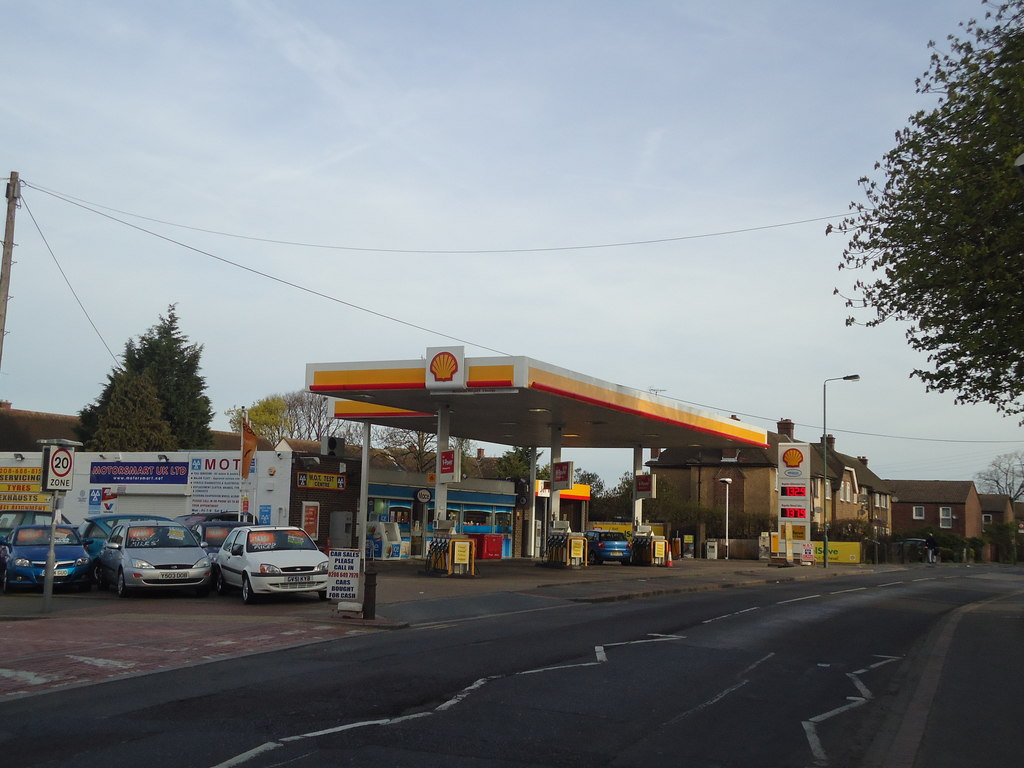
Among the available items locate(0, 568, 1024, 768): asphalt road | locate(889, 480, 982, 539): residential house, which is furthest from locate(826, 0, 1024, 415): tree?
locate(889, 480, 982, 539): residential house

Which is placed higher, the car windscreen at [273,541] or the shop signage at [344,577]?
the car windscreen at [273,541]

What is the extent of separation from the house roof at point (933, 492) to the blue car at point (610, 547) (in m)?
61.0

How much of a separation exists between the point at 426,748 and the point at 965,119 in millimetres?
13509

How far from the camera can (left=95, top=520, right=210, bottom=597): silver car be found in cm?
1956

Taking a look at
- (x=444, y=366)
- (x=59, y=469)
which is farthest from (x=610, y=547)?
(x=59, y=469)

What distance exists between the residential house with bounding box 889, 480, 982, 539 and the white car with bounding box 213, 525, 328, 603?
7907 centimetres

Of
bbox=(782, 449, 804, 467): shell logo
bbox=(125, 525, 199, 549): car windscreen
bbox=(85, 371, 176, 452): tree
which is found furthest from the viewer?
bbox=(85, 371, 176, 452): tree

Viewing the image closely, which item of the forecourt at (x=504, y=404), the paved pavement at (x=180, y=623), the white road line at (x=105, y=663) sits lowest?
the paved pavement at (x=180, y=623)

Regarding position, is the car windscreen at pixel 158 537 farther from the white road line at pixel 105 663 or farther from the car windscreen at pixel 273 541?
the white road line at pixel 105 663

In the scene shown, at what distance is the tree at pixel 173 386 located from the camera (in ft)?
180

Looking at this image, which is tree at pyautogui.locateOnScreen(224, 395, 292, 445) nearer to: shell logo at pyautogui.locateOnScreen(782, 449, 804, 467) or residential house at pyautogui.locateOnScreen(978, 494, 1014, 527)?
shell logo at pyautogui.locateOnScreen(782, 449, 804, 467)

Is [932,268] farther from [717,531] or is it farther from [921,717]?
[717,531]

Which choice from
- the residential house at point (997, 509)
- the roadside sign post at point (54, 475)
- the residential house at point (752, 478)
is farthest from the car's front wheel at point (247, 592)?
the residential house at point (997, 509)

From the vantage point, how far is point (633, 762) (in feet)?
23.3
